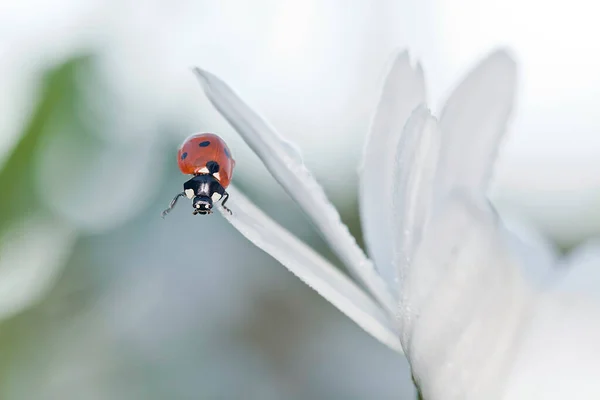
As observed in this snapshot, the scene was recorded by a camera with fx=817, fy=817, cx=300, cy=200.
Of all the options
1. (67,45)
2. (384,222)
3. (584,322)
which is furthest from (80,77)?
(584,322)

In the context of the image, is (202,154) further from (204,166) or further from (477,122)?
(477,122)

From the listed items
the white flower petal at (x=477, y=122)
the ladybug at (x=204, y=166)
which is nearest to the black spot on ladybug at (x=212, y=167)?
the ladybug at (x=204, y=166)

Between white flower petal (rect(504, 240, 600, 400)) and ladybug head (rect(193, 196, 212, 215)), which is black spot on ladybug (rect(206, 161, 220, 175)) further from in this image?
white flower petal (rect(504, 240, 600, 400))

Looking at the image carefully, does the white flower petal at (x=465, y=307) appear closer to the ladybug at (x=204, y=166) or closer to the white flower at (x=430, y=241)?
the white flower at (x=430, y=241)

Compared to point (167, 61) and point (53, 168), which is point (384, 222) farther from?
point (167, 61)

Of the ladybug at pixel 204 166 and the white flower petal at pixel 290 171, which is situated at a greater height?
the white flower petal at pixel 290 171

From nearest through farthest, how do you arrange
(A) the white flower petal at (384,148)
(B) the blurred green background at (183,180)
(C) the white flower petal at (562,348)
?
(C) the white flower petal at (562,348) → (A) the white flower petal at (384,148) → (B) the blurred green background at (183,180)

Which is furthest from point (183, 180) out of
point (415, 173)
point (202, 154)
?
point (415, 173)
